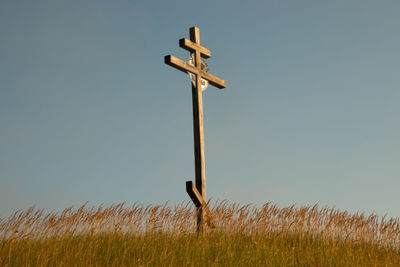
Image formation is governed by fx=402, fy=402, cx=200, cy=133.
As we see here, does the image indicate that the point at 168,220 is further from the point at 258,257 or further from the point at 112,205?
the point at 258,257

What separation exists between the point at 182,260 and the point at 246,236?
176 cm

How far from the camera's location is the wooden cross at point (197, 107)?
6.81 metres

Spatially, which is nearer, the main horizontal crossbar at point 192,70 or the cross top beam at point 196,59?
the main horizontal crossbar at point 192,70

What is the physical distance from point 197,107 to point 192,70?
28.1 inches

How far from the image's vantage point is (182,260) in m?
5.55

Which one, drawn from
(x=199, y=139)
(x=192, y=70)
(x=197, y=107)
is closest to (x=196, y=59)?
(x=192, y=70)

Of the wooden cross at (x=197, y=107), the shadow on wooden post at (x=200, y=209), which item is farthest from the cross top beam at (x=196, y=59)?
the shadow on wooden post at (x=200, y=209)

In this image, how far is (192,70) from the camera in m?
7.47

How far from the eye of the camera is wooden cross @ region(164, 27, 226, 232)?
6812 mm

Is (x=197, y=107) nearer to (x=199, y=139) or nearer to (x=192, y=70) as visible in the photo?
(x=199, y=139)

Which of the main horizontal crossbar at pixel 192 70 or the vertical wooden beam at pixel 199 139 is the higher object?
the main horizontal crossbar at pixel 192 70

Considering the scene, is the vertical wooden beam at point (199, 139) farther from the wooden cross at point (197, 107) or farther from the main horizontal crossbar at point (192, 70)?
the main horizontal crossbar at point (192, 70)

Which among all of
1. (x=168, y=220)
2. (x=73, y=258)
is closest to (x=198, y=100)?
(x=168, y=220)

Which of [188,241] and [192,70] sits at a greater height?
[192,70]
